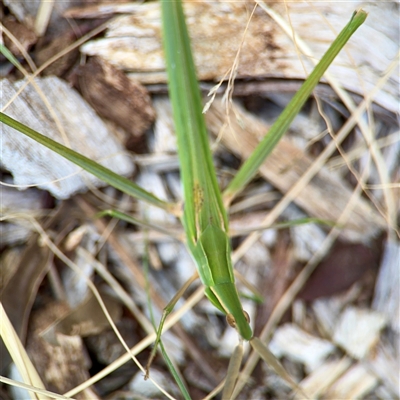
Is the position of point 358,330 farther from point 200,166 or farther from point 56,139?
point 56,139

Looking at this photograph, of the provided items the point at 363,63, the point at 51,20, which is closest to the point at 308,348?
the point at 363,63

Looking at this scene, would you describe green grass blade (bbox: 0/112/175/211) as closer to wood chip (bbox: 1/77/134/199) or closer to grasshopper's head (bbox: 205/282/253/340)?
wood chip (bbox: 1/77/134/199)

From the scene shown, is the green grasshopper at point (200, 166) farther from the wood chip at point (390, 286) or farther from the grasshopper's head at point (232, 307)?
the wood chip at point (390, 286)

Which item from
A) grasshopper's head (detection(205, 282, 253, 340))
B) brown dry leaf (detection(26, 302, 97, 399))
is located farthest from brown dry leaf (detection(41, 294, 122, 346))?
grasshopper's head (detection(205, 282, 253, 340))

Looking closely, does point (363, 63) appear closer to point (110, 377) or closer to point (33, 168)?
point (33, 168)

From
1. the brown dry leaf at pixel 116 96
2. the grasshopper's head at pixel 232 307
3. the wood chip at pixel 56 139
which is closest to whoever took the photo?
the grasshopper's head at pixel 232 307

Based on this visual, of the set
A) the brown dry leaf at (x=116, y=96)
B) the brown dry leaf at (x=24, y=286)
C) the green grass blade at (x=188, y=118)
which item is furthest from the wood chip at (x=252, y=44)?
the brown dry leaf at (x=24, y=286)
